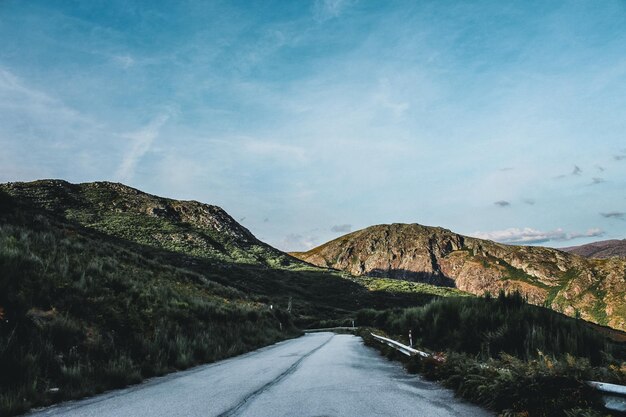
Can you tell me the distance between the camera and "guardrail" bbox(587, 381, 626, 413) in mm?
4172

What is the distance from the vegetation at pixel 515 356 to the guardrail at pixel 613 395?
0.12 metres

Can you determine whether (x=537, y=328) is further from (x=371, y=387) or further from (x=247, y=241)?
(x=247, y=241)

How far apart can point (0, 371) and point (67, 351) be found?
6.74 feet

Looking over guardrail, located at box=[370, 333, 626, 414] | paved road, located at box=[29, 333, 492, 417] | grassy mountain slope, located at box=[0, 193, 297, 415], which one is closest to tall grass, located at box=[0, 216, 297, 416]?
grassy mountain slope, located at box=[0, 193, 297, 415]

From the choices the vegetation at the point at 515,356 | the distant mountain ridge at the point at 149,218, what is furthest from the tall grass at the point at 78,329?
the distant mountain ridge at the point at 149,218

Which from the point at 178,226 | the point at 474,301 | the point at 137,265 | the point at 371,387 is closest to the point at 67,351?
the point at 371,387

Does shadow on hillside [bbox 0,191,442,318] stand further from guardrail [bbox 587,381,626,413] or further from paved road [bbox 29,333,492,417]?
guardrail [bbox 587,381,626,413]

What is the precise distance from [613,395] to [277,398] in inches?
186

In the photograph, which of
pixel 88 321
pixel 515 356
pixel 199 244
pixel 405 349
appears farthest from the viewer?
pixel 199 244

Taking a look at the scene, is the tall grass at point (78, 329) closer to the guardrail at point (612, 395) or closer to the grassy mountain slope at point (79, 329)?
the grassy mountain slope at point (79, 329)

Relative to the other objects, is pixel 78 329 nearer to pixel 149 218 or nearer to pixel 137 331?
pixel 137 331

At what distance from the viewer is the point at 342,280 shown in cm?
11688

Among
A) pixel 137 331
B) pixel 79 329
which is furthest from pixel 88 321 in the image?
pixel 137 331

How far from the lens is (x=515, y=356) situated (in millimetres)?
8797
